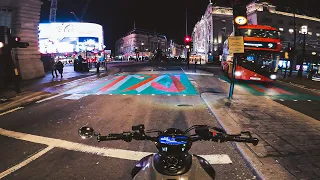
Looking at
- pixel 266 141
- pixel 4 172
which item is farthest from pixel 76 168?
pixel 266 141

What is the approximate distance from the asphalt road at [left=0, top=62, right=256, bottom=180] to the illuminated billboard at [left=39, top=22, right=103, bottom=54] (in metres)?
47.3

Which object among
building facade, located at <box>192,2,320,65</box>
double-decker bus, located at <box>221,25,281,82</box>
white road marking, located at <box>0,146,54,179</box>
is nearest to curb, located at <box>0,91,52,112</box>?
white road marking, located at <box>0,146,54,179</box>

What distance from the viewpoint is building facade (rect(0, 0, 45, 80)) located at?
20.7 meters

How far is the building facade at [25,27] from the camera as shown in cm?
2066

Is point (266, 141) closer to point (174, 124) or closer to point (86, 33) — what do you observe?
point (174, 124)

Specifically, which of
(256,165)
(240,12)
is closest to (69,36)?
(240,12)

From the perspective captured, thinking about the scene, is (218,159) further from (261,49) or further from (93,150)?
(261,49)

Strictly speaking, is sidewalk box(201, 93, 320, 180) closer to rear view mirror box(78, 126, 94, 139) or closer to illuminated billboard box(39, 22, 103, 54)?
rear view mirror box(78, 126, 94, 139)

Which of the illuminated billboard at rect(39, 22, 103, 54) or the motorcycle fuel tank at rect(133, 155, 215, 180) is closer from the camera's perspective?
the motorcycle fuel tank at rect(133, 155, 215, 180)

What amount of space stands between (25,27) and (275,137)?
881 inches

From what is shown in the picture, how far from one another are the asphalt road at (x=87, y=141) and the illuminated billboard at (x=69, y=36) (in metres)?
47.3

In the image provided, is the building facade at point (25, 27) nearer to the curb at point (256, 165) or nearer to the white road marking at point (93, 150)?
the white road marking at point (93, 150)

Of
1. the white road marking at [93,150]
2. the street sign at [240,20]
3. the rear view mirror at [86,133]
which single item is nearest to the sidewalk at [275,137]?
the white road marking at [93,150]

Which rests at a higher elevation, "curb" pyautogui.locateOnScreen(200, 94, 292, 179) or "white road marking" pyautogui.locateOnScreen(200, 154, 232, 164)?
"curb" pyautogui.locateOnScreen(200, 94, 292, 179)
